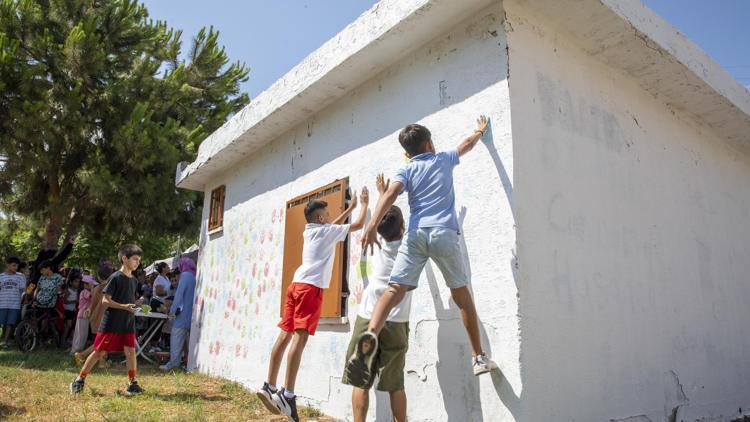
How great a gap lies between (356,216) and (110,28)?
947cm

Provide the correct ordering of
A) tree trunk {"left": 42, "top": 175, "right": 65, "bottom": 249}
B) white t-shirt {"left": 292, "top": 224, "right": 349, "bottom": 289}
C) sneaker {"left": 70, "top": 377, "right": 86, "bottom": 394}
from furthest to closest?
tree trunk {"left": 42, "top": 175, "right": 65, "bottom": 249}
sneaker {"left": 70, "top": 377, "right": 86, "bottom": 394}
white t-shirt {"left": 292, "top": 224, "right": 349, "bottom": 289}

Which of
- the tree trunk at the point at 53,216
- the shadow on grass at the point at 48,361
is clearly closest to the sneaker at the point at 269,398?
the shadow on grass at the point at 48,361

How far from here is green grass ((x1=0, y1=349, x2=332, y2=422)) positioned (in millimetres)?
4352

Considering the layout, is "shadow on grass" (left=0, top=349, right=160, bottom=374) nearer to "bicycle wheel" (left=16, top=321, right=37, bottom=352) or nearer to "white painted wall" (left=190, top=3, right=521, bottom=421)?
"bicycle wheel" (left=16, top=321, right=37, bottom=352)

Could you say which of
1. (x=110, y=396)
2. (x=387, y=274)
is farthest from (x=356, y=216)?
(x=110, y=396)

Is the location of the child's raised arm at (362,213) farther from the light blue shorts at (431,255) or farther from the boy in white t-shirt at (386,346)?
the light blue shorts at (431,255)

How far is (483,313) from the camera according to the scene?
3490 millimetres

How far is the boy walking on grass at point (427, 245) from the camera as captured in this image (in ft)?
10.8

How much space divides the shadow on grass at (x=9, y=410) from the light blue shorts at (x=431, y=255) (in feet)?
10.7

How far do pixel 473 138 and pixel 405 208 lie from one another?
878 mm

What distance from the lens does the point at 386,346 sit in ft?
11.7

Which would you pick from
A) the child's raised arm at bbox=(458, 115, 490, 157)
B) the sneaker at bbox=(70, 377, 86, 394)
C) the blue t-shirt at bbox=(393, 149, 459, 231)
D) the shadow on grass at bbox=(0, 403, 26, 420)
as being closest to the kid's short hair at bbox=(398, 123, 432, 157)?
the blue t-shirt at bbox=(393, 149, 459, 231)

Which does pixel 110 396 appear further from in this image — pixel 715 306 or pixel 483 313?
pixel 715 306

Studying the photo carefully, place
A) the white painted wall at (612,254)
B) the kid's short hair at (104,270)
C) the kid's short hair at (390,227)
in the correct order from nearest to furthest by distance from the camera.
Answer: the white painted wall at (612,254) → the kid's short hair at (390,227) → the kid's short hair at (104,270)
